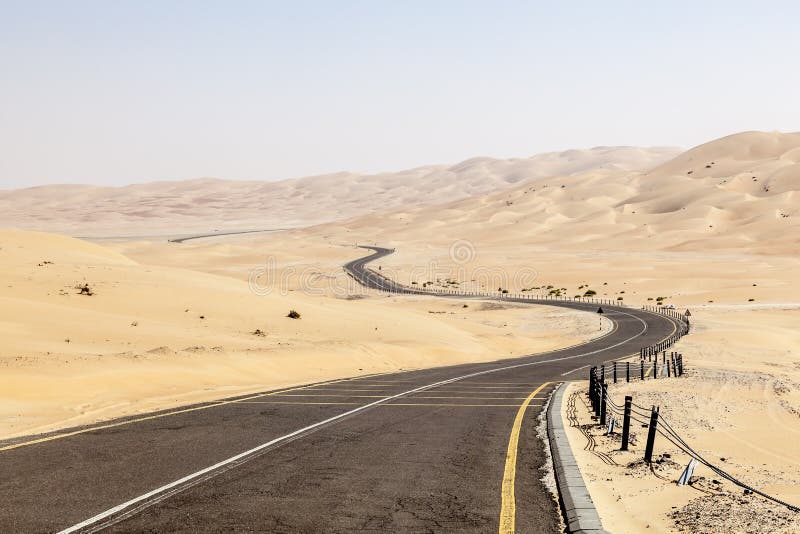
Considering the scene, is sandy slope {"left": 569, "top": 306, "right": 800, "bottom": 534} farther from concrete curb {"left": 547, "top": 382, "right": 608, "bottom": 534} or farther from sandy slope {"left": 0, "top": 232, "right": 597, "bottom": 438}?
sandy slope {"left": 0, "top": 232, "right": 597, "bottom": 438}

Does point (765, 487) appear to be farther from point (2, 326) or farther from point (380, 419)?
point (2, 326)

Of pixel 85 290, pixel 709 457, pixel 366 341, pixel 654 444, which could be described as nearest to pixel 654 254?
pixel 366 341

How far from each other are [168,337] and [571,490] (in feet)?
88.2

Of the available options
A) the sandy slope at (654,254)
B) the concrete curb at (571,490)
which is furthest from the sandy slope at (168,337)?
the sandy slope at (654,254)

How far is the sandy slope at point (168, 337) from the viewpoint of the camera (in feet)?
66.7

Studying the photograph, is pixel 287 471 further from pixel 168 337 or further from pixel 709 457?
pixel 168 337

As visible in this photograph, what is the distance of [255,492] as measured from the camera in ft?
32.0

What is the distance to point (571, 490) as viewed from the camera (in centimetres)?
1006

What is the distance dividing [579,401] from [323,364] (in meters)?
14.3

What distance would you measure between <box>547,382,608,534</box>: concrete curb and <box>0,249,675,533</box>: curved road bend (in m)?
0.25

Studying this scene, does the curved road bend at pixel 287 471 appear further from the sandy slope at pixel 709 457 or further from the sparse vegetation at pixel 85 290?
the sparse vegetation at pixel 85 290

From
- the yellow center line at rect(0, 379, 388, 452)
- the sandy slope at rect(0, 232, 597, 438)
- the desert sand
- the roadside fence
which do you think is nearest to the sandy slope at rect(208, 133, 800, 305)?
the desert sand

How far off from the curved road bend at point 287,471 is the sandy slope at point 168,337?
10.9 ft

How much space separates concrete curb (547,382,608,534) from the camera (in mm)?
8547
